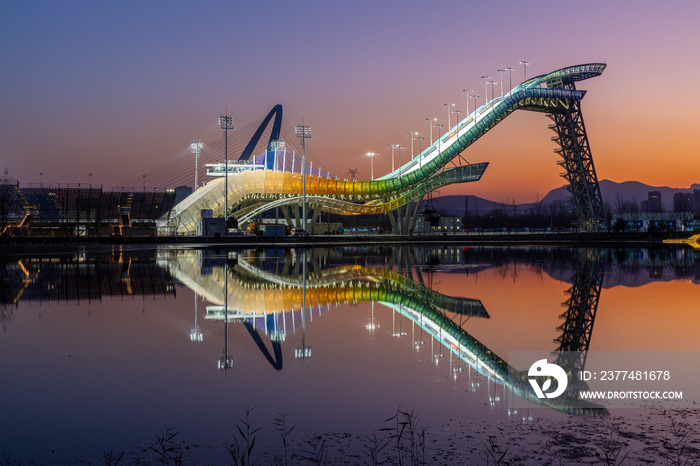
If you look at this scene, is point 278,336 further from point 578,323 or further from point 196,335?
point 578,323

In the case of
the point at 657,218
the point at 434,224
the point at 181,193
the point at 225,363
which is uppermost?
the point at 181,193

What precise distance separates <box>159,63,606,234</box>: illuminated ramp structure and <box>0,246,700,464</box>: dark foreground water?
54.5 m

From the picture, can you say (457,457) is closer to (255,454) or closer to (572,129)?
(255,454)

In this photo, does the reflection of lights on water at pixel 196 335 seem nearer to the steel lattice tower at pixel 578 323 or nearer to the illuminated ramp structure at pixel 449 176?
the steel lattice tower at pixel 578 323

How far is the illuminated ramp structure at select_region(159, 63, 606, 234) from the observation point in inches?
2884

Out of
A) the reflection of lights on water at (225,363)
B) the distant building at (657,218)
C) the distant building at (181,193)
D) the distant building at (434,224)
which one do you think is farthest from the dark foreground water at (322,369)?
the distant building at (657,218)

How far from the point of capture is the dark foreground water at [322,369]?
20.3 feet

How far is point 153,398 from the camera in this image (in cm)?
778

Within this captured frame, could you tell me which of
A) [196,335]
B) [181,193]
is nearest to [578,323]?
[196,335]

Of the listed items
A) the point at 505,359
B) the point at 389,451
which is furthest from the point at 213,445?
the point at 505,359

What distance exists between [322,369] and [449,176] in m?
73.2

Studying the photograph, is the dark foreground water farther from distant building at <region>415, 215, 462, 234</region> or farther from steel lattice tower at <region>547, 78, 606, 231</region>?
distant building at <region>415, 215, 462, 234</region>

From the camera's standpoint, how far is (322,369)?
366 inches

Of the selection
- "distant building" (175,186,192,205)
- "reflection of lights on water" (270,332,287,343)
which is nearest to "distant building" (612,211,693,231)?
"distant building" (175,186,192,205)
